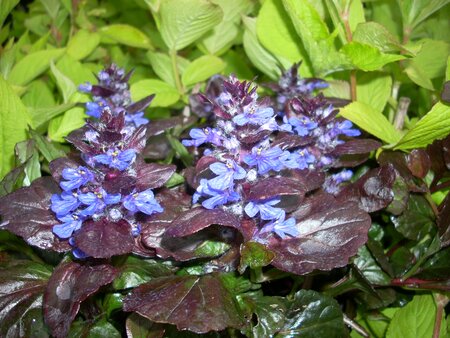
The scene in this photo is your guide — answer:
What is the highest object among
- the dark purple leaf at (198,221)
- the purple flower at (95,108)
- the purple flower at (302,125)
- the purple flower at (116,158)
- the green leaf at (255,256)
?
the purple flower at (116,158)

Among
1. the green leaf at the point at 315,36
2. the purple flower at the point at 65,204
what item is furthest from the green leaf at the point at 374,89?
the purple flower at the point at 65,204

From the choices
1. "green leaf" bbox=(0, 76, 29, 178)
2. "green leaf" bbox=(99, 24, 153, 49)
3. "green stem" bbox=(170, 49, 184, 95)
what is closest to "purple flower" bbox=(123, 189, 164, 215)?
"green leaf" bbox=(0, 76, 29, 178)

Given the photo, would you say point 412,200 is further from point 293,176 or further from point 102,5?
point 102,5

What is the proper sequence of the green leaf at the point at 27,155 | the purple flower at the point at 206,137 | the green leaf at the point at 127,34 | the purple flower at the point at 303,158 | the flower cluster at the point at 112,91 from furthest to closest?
the green leaf at the point at 127,34 → the flower cluster at the point at 112,91 → the green leaf at the point at 27,155 → the purple flower at the point at 303,158 → the purple flower at the point at 206,137

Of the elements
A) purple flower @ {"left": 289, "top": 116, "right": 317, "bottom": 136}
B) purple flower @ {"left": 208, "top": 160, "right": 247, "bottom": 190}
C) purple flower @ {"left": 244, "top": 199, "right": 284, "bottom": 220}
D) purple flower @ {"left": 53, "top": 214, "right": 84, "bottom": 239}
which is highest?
purple flower @ {"left": 208, "top": 160, "right": 247, "bottom": 190}

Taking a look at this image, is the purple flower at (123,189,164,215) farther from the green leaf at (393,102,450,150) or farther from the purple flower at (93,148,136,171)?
the green leaf at (393,102,450,150)

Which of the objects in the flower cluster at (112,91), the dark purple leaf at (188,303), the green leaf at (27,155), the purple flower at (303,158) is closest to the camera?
the dark purple leaf at (188,303)

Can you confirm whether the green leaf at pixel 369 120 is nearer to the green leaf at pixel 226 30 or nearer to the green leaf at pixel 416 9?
the green leaf at pixel 416 9

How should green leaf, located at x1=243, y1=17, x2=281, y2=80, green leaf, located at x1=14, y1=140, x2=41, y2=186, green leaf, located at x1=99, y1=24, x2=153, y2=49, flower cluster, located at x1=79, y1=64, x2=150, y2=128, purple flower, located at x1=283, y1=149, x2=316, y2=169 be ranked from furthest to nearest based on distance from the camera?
green leaf, located at x1=99, y1=24, x2=153, y2=49
green leaf, located at x1=243, y1=17, x2=281, y2=80
flower cluster, located at x1=79, y1=64, x2=150, y2=128
green leaf, located at x1=14, y1=140, x2=41, y2=186
purple flower, located at x1=283, y1=149, x2=316, y2=169
